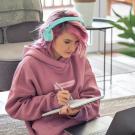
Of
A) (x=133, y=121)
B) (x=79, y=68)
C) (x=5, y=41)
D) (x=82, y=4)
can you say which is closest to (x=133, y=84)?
(x=82, y=4)

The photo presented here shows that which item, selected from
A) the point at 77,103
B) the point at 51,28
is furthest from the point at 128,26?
the point at 51,28

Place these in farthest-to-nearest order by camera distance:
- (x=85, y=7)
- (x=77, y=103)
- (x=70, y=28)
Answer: (x=85, y=7)
(x=70, y=28)
(x=77, y=103)

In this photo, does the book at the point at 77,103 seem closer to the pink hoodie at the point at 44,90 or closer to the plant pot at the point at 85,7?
the pink hoodie at the point at 44,90

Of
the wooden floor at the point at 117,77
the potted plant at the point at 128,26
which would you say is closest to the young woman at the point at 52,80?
the potted plant at the point at 128,26

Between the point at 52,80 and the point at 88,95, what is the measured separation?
0.56 feet

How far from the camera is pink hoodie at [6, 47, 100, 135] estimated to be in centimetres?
148

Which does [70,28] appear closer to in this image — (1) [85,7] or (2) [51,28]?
(2) [51,28]

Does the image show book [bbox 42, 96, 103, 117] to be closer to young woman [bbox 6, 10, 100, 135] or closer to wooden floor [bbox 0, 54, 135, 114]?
young woman [bbox 6, 10, 100, 135]

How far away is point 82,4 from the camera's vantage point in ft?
8.50

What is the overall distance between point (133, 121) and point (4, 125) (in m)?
1.32

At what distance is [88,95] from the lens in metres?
1.58

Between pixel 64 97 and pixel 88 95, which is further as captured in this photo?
pixel 88 95

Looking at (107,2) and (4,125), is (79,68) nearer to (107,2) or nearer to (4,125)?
(4,125)

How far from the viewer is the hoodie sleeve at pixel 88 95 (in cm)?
153
